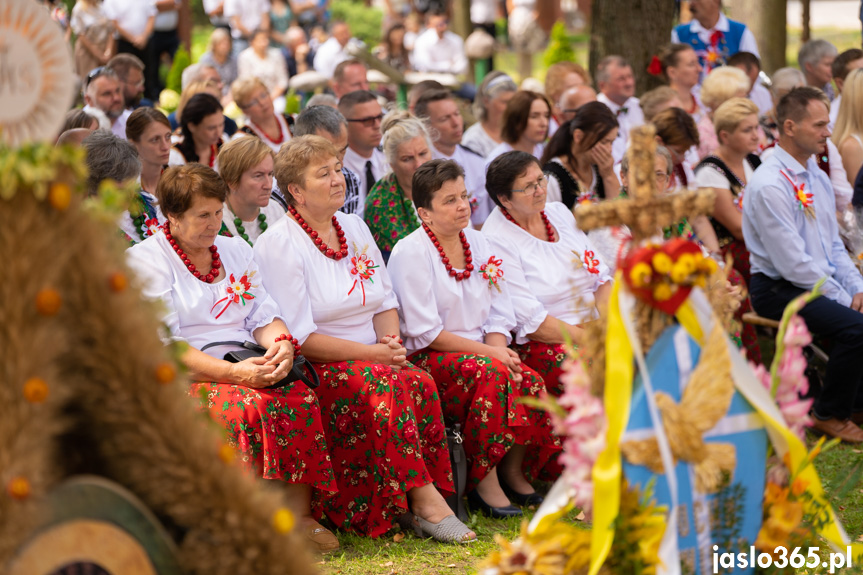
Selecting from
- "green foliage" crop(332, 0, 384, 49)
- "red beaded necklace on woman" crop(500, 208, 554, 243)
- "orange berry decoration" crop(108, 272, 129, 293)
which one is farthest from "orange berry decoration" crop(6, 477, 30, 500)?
"green foliage" crop(332, 0, 384, 49)

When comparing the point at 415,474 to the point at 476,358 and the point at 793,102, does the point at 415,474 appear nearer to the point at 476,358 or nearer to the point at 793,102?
the point at 476,358

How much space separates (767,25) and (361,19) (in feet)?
47.6

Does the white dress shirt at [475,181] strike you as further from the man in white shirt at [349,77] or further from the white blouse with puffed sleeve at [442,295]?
the man in white shirt at [349,77]

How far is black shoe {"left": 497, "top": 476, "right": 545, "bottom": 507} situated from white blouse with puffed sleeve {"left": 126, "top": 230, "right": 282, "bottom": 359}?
5.10 ft

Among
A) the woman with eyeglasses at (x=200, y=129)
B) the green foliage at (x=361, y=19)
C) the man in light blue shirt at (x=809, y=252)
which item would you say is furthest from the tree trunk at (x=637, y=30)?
the green foliage at (x=361, y=19)

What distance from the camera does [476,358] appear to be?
4852mm

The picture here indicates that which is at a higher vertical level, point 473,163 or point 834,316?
point 473,163

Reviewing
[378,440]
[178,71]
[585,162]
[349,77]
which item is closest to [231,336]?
[378,440]

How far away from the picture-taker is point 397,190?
5832mm

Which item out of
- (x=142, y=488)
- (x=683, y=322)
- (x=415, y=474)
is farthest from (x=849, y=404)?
(x=142, y=488)

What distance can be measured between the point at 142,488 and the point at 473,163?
211 inches

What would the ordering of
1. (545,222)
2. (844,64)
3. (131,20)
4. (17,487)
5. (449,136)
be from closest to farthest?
(17,487), (545,222), (449,136), (844,64), (131,20)

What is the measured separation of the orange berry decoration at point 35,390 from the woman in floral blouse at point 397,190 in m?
3.85

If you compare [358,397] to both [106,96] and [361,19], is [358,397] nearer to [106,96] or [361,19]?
[106,96]
